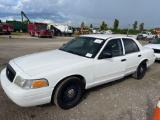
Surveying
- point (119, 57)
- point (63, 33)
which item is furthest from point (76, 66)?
point (63, 33)

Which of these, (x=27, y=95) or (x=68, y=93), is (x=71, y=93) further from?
(x=27, y=95)

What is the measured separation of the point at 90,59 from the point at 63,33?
3554 cm

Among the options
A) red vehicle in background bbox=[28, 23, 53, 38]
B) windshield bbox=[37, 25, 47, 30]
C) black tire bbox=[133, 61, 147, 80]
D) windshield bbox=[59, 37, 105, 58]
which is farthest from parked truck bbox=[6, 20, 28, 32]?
black tire bbox=[133, 61, 147, 80]

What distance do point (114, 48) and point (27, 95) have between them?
8.69 feet

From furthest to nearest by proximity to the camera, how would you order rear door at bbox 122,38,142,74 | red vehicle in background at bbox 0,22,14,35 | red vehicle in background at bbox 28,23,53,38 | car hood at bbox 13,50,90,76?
red vehicle in background at bbox 0,22,14,35 → red vehicle in background at bbox 28,23,53,38 → rear door at bbox 122,38,142,74 → car hood at bbox 13,50,90,76

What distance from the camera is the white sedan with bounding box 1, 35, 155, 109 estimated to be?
3.05m

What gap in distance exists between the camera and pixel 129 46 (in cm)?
507

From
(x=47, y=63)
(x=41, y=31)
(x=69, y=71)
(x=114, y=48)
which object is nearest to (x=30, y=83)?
(x=47, y=63)

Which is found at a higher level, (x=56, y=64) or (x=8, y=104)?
(x=56, y=64)

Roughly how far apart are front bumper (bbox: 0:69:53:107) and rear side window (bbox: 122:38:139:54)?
2.77 meters

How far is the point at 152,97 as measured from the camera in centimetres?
438

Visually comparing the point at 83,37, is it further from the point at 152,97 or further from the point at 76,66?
the point at 152,97

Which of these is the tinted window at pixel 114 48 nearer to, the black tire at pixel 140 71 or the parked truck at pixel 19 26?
the black tire at pixel 140 71

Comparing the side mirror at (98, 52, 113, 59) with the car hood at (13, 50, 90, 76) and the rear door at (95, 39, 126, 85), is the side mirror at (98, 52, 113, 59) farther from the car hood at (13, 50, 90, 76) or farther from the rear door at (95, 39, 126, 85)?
the car hood at (13, 50, 90, 76)
